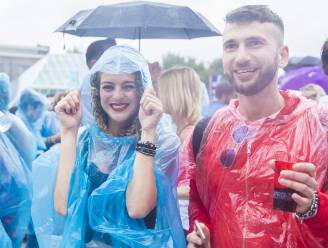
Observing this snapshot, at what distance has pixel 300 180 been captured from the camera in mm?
1402

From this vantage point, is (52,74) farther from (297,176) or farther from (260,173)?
(297,176)

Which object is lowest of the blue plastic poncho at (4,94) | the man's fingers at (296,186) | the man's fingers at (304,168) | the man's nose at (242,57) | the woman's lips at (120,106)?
the blue plastic poncho at (4,94)

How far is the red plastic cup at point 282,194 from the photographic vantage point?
142cm

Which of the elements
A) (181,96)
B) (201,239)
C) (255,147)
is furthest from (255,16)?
(181,96)

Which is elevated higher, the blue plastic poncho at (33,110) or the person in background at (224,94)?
the person in background at (224,94)

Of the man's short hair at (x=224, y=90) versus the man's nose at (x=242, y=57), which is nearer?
the man's nose at (x=242, y=57)

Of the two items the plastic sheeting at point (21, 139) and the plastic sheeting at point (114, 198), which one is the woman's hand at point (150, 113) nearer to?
the plastic sheeting at point (114, 198)

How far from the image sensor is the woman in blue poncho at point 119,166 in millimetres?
1904

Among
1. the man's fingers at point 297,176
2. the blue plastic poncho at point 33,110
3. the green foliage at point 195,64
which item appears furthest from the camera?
the green foliage at point 195,64

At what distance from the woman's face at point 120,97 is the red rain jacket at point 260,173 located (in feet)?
1.27

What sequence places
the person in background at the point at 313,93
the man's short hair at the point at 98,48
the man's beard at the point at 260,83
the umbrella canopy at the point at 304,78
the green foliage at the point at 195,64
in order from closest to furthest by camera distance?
1. the man's beard at the point at 260,83
2. the man's short hair at the point at 98,48
3. the person in background at the point at 313,93
4. the umbrella canopy at the point at 304,78
5. the green foliage at the point at 195,64

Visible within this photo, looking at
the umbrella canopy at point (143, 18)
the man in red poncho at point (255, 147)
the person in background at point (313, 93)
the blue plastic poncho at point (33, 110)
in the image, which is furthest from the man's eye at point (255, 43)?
the blue plastic poncho at point (33, 110)

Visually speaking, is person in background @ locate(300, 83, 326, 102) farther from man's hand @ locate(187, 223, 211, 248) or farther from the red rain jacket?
man's hand @ locate(187, 223, 211, 248)

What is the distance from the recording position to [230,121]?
74.0 inches
